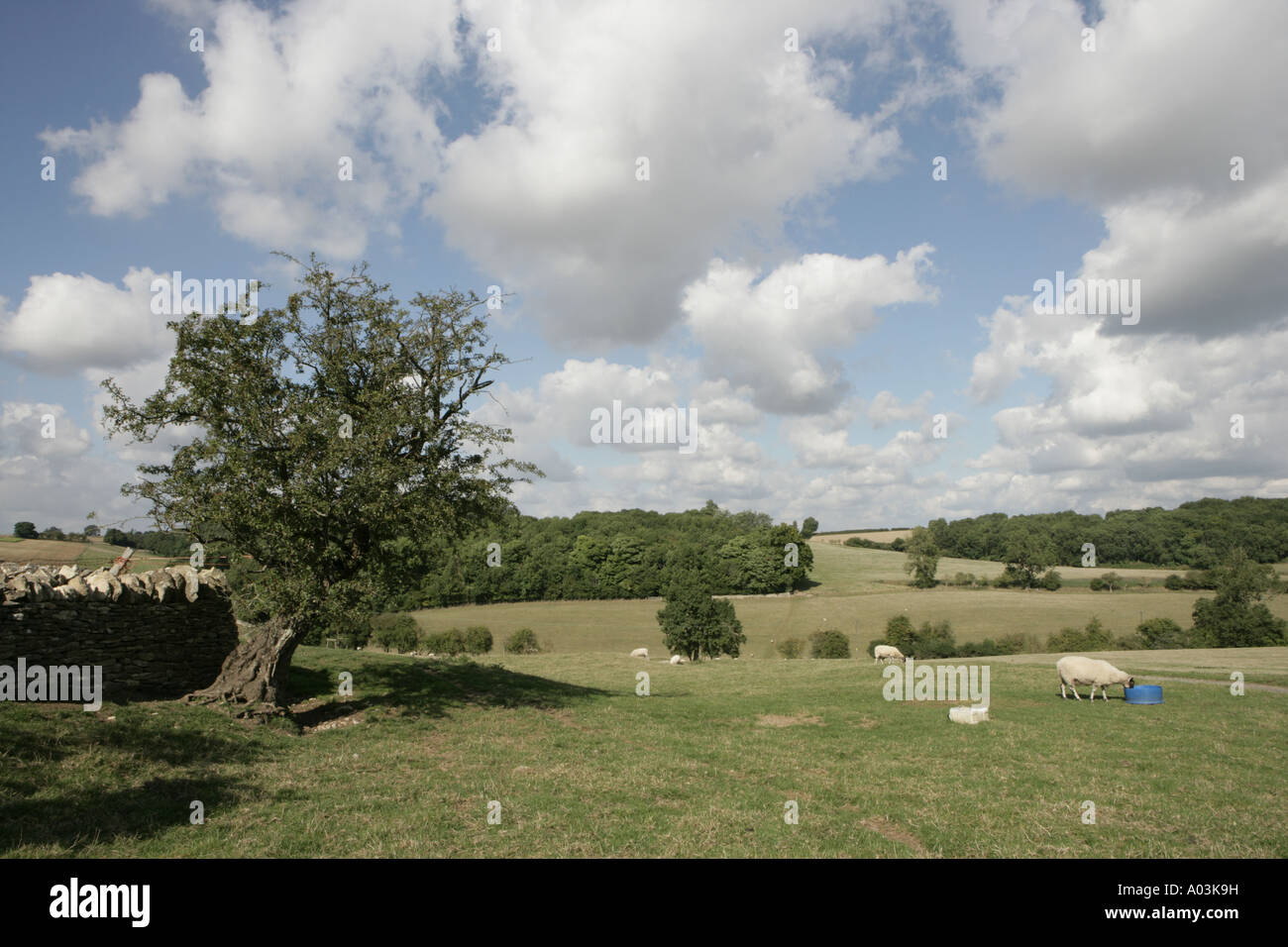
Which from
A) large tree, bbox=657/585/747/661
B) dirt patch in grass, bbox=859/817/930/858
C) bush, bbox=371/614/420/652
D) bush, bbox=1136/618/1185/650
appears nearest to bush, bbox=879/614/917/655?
large tree, bbox=657/585/747/661

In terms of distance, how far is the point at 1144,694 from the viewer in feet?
81.8

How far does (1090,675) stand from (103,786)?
31.4 metres

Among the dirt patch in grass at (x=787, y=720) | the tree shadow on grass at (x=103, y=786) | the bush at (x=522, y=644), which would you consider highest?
the tree shadow on grass at (x=103, y=786)

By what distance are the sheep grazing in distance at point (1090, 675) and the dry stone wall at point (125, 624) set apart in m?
31.0

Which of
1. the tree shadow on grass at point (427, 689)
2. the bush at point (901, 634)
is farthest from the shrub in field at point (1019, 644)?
the tree shadow on grass at point (427, 689)

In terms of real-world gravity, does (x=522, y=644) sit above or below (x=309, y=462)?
below

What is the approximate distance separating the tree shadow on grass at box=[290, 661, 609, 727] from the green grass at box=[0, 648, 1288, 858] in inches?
6.2

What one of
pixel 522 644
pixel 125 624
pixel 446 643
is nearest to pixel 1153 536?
pixel 522 644

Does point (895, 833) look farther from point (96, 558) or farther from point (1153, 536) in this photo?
point (1153, 536)

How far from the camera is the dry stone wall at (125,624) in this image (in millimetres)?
15648

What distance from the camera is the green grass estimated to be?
10172 mm

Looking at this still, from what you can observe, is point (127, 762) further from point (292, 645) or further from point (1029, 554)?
point (1029, 554)

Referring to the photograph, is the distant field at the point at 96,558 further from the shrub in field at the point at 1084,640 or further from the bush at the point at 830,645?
the shrub in field at the point at 1084,640
